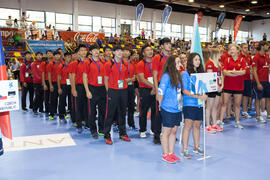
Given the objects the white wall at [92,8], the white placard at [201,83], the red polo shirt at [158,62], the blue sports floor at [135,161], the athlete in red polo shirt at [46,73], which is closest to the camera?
the blue sports floor at [135,161]

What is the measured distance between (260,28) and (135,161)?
34207 mm

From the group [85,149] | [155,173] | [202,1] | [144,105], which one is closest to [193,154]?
[155,173]

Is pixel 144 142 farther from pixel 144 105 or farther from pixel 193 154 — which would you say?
pixel 193 154

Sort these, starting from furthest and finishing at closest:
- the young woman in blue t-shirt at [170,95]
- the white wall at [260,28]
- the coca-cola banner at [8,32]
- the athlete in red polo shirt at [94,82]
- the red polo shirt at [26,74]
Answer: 1. the white wall at [260,28]
2. the coca-cola banner at [8,32]
3. the red polo shirt at [26,74]
4. the athlete in red polo shirt at [94,82]
5. the young woman in blue t-shirt at [170,95]

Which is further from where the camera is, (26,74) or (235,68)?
(26,74)

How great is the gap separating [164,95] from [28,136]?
3.07 meters

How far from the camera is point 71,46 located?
16172 mm

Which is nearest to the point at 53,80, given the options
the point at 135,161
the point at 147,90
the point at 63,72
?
the point at 63,72

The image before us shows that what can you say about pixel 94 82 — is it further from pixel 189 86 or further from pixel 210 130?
pixel 210 130

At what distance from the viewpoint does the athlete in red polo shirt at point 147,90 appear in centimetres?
449

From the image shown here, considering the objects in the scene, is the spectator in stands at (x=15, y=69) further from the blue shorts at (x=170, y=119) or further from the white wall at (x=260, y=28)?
the white wall at (x=260, y=28)

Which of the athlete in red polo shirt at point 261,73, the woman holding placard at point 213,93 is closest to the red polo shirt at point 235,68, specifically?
the woman holding placard at point 213,93

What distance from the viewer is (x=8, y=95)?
2.62m

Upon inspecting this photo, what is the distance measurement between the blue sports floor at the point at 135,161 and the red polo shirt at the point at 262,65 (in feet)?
5.74
